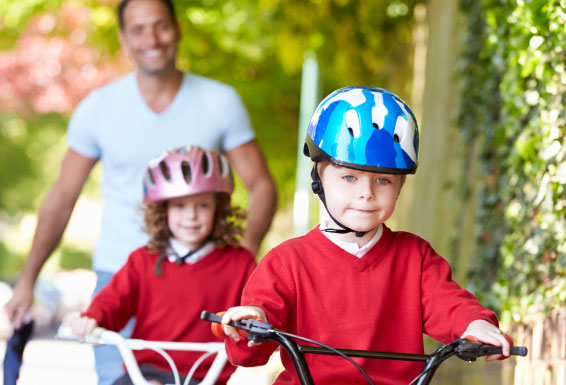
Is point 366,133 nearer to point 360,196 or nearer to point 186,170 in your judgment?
point 360,196

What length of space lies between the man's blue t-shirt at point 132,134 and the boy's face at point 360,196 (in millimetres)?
2311

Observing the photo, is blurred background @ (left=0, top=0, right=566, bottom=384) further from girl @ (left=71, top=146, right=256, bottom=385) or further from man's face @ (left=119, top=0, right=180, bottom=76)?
man's face @ (left=119, top=0, right=180, bottom=76)

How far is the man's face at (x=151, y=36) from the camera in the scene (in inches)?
243

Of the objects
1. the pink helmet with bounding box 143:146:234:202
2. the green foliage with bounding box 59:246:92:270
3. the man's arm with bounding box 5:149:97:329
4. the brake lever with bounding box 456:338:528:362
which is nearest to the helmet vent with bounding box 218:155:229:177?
the pink helmet with bounding box 143:146:234:202

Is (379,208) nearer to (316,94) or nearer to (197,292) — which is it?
(197,292)

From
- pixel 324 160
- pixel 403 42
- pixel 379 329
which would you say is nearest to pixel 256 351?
pixel 379 329

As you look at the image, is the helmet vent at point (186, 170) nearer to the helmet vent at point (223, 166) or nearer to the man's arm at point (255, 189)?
the helmet vent at point (223, 166)

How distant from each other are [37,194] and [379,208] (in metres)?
33.8

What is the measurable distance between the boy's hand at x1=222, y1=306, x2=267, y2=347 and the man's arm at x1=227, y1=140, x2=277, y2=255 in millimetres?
2476

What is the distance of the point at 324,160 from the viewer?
3.73m

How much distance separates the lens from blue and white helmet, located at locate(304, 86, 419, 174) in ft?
11.8

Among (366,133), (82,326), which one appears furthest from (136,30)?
(366,133)

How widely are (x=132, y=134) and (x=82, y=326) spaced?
168cm

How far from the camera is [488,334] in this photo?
3385mm
